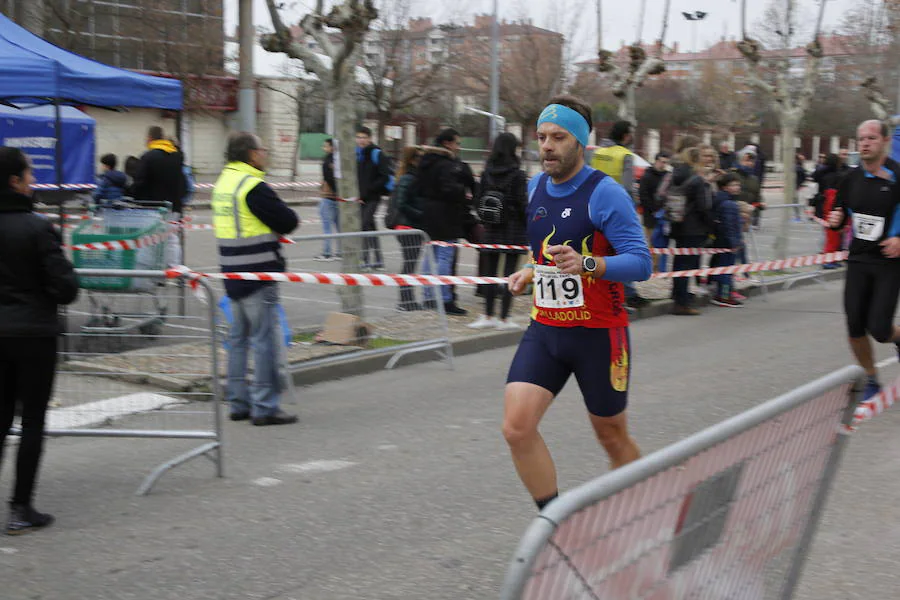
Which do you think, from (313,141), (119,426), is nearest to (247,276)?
(119,426)

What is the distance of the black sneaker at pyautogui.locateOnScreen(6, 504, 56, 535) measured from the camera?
16.4 feet

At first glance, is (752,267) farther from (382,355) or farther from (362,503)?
(362,503)

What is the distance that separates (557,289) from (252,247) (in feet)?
10.1

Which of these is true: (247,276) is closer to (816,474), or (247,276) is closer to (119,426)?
(119,426)

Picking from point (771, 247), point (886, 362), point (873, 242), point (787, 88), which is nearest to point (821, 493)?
point (873, 242)

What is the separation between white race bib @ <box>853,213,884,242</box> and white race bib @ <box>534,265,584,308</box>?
382cm

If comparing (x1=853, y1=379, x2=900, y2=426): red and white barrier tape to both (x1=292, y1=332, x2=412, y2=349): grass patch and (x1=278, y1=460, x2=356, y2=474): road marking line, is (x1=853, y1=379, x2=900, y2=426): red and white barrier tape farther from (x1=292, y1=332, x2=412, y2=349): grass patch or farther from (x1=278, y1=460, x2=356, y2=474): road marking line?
(x1=292, y1=332, x2=412, y2=349): grass patch

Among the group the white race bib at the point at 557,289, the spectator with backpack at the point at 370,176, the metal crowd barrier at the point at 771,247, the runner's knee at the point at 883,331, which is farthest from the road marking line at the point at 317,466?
the metal crowd barrier at the point at 771,247

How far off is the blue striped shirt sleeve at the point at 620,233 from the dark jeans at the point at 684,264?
8.29m

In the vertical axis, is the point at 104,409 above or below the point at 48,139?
below

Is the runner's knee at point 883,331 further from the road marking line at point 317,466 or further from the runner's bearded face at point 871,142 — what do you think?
the road marking line at point 317,466

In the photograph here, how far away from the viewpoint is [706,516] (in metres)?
2.49

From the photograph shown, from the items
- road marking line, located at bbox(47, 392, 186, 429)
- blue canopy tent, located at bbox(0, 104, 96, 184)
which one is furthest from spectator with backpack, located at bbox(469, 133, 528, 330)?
blue canopy tent, located at bbox(0, 104, 96, 184)

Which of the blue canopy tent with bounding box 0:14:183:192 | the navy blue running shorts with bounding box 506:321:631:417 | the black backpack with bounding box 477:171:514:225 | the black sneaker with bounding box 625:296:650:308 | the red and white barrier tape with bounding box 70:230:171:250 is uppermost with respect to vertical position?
the blue canopy tent with bounding box 0:14:183:192
